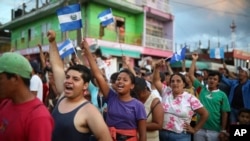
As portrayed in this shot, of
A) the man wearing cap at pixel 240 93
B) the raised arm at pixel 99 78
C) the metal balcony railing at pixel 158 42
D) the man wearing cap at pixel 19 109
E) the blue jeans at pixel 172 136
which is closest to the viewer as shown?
the man wearing cap at pixel 19 109

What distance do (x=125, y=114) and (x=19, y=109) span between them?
1.49 metres

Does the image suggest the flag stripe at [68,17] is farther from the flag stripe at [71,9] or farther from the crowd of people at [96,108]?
the crowd of people at [96,108]

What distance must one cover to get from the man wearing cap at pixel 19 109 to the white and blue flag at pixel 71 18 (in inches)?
206

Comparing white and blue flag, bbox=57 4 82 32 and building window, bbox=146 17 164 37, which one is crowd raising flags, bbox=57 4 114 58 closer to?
white and blue flag, bbox=57 4 82 32

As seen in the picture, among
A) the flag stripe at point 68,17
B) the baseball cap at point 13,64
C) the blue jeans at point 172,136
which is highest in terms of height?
the flag stripe at point 68,17

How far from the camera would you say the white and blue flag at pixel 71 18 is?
7.31 meters

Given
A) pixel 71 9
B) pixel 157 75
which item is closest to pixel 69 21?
pixel 71 9

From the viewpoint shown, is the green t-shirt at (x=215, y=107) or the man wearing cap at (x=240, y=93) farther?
the man wearing cap at (x=240, y=93)

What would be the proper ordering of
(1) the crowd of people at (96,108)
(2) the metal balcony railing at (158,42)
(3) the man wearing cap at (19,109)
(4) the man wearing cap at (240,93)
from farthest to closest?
(2) the metal balcony railing at (158,42)
(4) the man wearing cap at (240,93)
(1) the crowd of people at (96,108)
(3) the man wearing cap at (19,109)

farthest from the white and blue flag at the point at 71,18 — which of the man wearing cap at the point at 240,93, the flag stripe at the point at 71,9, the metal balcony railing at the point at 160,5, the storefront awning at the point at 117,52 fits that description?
the metal balcony railing at the point at 160,5

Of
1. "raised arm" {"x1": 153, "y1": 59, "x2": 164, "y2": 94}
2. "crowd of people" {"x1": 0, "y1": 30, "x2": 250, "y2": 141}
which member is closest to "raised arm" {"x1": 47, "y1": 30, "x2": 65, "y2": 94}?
"crowd of people" {"x1": 0, "y1": 30, "x2": 250, "y2": 141}

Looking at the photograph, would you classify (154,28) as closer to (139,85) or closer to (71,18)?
(71,18)

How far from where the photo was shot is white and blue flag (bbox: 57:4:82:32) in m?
7.31

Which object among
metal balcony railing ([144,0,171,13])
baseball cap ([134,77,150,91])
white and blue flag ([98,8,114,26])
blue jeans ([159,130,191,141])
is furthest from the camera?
metal balcony railing ([144,0,171,13])
